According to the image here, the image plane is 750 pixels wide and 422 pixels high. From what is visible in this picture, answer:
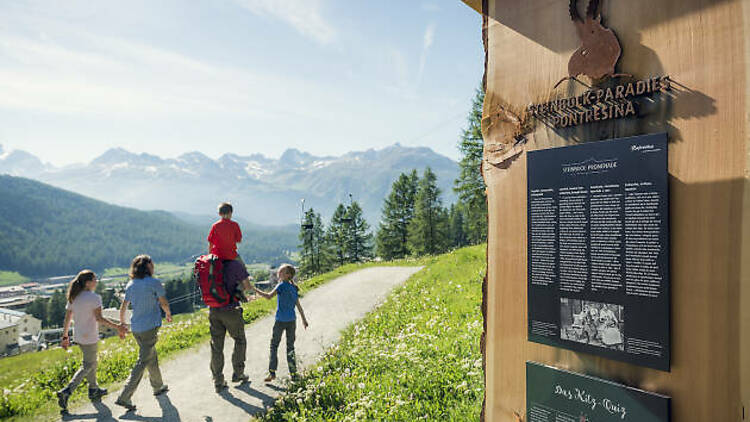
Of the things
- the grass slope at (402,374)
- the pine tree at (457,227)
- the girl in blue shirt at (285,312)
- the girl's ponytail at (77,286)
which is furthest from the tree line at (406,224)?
the girl's ponytail at (77,286)

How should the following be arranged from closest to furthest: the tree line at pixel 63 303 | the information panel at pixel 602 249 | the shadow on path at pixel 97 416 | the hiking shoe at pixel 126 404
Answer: the information panel at pixel 602 249, the shadow on path at pixel 97 416, the hiking shoe at pixel 126 404, the tree line at pixel 63 303

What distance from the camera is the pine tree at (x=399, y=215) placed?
5319cm

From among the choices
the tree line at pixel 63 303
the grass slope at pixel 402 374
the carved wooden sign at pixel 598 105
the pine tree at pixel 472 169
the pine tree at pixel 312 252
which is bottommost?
the tree line at pixel 63 303

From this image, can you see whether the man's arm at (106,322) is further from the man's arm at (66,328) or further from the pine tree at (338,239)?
the pine tree at (338,239)

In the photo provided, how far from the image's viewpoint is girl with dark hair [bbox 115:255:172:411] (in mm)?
6531

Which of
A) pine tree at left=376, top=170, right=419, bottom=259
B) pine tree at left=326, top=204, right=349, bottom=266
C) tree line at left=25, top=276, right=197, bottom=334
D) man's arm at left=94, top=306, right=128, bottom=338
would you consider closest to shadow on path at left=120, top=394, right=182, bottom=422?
man's arm at left=94, top=306, right=128, bottom=338

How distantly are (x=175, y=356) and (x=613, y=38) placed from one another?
411 inches

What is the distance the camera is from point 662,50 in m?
2.52

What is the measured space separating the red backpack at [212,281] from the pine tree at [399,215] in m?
46.4

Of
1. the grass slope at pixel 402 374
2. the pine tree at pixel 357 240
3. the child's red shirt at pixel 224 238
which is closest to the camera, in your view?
the grass slope at pixel 402 374

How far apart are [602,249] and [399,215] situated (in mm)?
51079

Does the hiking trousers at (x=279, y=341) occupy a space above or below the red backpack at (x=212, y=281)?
below

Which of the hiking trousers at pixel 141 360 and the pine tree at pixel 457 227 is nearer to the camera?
the hiking trousers at pixel 141 360

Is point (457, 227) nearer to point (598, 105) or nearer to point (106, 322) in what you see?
point (106, 322)
